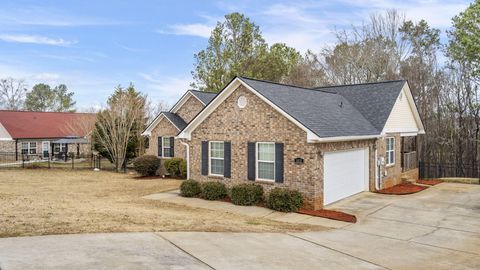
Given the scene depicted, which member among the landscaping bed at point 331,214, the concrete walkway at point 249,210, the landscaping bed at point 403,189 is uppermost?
A: the landscaping bed at point 403,189

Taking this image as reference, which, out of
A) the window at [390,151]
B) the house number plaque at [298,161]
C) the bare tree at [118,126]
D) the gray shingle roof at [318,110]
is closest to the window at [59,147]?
the bare tree at [118,126]

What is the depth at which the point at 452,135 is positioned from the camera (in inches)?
1266

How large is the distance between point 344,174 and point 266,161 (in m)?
3.50

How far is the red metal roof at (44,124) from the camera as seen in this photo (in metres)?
36.9

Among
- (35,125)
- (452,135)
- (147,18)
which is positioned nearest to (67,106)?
(35,125)

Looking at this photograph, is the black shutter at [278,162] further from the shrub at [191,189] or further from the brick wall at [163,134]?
the brick wall at [163,134]

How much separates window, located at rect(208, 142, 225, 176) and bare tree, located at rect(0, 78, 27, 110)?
Answer: 63.7 meters

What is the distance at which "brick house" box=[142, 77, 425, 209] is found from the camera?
14.0 metres

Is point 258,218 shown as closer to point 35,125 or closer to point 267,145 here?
point 267,145

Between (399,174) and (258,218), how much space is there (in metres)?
11.3

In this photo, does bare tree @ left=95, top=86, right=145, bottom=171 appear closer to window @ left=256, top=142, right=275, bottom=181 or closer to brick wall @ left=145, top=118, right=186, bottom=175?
brick wall @ left=145, top=118, right=186, bottom=175

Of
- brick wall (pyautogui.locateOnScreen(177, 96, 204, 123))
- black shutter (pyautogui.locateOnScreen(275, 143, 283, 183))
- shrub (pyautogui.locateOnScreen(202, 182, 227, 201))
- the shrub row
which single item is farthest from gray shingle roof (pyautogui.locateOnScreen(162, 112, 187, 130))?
black shutter (pyautogui.locateOnScreen(275, 143, 283, 183))

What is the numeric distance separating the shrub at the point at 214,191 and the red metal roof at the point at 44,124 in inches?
912

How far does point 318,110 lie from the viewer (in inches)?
641
